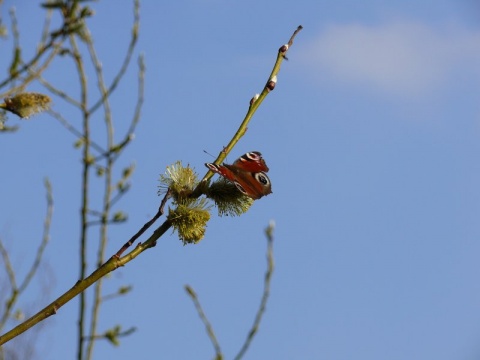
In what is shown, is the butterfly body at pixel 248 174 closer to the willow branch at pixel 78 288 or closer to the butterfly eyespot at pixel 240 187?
the butterfly eyespot at pixel 240 187

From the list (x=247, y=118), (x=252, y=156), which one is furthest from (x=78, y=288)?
(x=252, y=156)

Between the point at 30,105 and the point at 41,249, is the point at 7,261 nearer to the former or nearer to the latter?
the point at 41,249

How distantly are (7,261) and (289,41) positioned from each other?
1.99m

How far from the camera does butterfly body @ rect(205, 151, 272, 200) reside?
6.95ft

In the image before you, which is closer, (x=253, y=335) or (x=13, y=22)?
(x=253, y=335)

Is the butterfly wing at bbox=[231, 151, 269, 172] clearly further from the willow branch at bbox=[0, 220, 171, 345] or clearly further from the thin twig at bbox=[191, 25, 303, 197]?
the willow branch at bbox=[0, 220, 171, 345]

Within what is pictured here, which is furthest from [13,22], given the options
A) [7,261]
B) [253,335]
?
[253,335]

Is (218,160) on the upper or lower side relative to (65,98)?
lower

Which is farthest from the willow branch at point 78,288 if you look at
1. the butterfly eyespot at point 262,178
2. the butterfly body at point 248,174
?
the butterfly eyespot at point 262,178

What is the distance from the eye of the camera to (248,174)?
7.25 feet

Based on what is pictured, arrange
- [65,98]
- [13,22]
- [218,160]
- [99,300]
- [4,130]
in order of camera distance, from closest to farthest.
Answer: [218,160], [4,130], [13,22], [99,300], [65,98]

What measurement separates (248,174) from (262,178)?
0.05 meters

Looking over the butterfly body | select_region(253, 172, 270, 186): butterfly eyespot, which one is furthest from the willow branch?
select_region(253, 172, 270, 186): butterfly eyespot

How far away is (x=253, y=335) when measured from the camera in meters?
2.24
